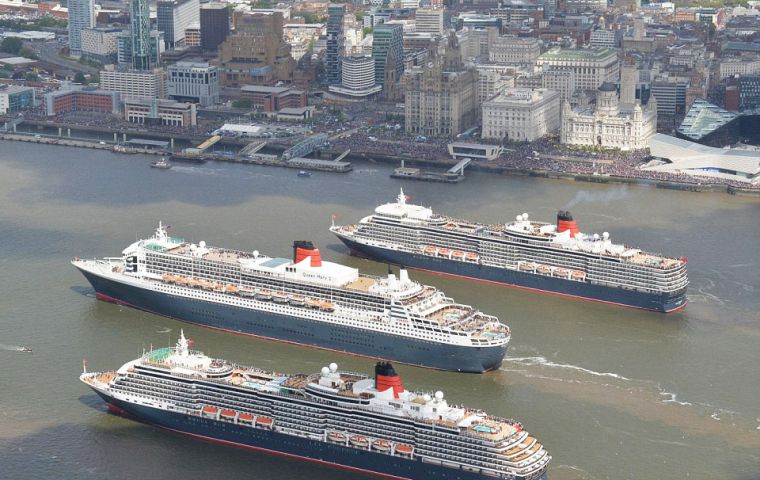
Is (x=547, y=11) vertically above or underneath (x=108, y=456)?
above

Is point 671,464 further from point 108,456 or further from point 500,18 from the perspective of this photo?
point 500,18

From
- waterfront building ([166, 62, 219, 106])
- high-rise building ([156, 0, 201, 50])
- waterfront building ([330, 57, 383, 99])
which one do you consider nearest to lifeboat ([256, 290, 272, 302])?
waterfront building ([166, 62, 219, 106])

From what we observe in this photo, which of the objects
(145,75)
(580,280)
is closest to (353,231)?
(580,280)

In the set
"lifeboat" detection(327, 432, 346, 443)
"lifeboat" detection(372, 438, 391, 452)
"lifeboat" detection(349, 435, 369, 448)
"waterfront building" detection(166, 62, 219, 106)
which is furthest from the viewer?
"waterfront building" detection(166, 62, 219, 106)

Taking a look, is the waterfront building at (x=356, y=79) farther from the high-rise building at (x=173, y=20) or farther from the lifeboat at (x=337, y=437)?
the lifeboat at (x=337, y=437)

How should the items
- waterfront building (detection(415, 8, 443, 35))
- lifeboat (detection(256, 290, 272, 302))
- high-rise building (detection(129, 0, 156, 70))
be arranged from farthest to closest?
waterfront building (detection(415, 8, 443, 35)) < high-rise building (detection(129, 0, 156, 70)) < lifeboat (detection(256, 290, 272, 302))

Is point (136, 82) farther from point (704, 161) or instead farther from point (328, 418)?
point (328, 418)

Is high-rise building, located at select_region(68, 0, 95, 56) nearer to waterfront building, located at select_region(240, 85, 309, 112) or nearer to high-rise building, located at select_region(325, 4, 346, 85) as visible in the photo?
high-rise building, located at select_region(325, 4, 346, 85)
